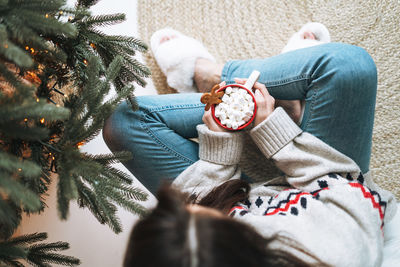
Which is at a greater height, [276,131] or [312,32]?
[312,32]

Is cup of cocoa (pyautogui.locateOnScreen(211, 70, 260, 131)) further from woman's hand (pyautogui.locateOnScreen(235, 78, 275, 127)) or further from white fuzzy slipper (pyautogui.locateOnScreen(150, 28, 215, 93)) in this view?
white fuzzy slipper (pyautogui.locateOnScreen(150, 28, 215, 93))

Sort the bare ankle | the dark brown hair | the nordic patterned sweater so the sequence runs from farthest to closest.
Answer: the bare ankle
the nordic patterned sweater
the dark brown hair

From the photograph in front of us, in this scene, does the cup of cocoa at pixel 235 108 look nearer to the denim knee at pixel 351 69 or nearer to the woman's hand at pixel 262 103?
the woman's hand at pixel 262 103

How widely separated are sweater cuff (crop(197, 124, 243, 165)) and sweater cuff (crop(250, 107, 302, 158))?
64 mm

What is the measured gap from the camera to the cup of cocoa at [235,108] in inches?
27.1

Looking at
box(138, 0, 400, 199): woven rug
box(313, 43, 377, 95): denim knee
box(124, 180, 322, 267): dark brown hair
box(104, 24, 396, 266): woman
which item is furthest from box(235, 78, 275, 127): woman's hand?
box(138, 0, 400, 199): woven rug

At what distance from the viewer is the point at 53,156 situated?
0.57 meters

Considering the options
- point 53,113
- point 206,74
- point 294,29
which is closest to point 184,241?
point 53,113

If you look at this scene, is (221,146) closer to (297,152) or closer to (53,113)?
(297,152)

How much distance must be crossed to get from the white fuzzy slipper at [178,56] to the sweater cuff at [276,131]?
45cm

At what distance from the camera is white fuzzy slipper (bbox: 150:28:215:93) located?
103 centimetres

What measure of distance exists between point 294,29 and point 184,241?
1.06m

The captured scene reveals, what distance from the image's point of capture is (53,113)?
0.41 m

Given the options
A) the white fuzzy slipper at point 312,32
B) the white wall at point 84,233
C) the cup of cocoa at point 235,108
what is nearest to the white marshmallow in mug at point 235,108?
the cup of cocoa at point 235,108
